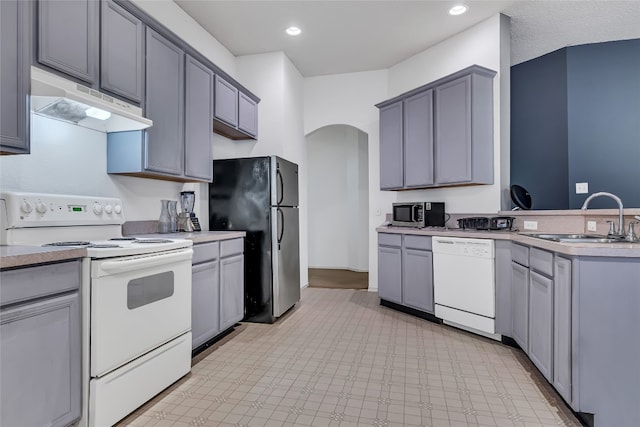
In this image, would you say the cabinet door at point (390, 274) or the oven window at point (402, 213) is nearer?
the cabinet door at point (390, 274)

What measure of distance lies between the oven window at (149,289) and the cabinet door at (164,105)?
868 mm

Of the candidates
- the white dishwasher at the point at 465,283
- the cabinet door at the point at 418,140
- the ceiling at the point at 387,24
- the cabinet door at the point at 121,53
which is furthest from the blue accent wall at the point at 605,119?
the cabinet door at the point at 121,53

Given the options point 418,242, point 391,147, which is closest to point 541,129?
point 391,147

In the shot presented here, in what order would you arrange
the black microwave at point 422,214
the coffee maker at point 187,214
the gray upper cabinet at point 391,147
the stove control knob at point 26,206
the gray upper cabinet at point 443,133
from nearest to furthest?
the stove control knob at point 26,206
the coffee maker at point 187,214
the gray upper cabinet at point 443,133
the black microwave at point 422,214
the gray upper cabinet at point 391,147

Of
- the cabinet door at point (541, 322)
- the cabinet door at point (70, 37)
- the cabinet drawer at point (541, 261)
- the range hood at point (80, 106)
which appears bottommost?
the cabinet door at point (541, 322)

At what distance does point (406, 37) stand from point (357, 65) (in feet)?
3.00

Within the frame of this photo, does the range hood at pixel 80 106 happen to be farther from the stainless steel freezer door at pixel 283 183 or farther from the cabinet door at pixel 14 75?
the stainless steel freezer door at pixel 283 183

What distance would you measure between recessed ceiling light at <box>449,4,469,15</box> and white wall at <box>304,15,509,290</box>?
357mm

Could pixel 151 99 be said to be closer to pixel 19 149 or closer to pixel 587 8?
pixel 19 149

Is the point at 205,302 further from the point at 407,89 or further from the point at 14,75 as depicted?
the point at 407,89

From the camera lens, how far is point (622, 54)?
13.4ft

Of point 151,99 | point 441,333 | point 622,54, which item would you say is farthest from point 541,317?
point 622,54

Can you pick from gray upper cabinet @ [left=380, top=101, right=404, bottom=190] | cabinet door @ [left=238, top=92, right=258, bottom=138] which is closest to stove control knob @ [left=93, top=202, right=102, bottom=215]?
cabinet door @ [left=238, top=92, right=258, bottom=138]

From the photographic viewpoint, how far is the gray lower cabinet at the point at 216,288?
8.80 feet
